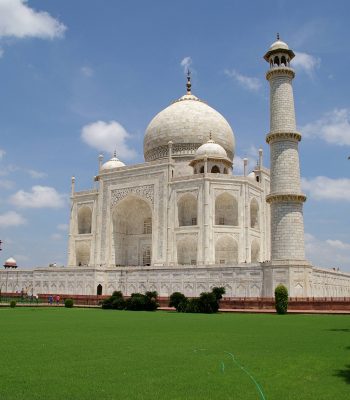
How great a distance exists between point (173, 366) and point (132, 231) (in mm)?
26687

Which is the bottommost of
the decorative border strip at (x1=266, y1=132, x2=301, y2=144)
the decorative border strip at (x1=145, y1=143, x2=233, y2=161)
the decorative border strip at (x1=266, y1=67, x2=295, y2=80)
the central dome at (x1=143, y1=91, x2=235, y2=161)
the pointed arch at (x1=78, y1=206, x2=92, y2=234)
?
the pointed arch at (x1=78, y1=206, x2=92, y2=234)

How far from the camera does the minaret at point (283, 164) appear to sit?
19250 mm

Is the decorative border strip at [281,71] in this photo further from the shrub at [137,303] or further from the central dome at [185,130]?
the central dome at [185,130]

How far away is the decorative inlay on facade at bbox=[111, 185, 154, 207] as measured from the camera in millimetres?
29219

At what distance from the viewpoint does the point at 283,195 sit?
63.4ft

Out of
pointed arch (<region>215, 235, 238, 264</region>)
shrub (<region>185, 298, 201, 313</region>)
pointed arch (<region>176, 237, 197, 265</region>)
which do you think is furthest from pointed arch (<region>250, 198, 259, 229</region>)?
shrub (<region>185, 298, 201, 313</region>)

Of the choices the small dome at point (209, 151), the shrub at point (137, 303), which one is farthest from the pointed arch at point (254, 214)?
the shrub at point (137, 303)

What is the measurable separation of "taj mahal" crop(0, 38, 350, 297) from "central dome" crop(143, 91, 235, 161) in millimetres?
68

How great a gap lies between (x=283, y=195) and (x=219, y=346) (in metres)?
12.9

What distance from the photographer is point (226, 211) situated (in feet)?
95.0

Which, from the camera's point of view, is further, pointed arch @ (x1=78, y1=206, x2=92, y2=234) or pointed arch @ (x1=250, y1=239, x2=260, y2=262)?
pointed arch @ (x1=78, y1=206, x2=92, y2=234)

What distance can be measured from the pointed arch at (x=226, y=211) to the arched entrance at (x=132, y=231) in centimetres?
465

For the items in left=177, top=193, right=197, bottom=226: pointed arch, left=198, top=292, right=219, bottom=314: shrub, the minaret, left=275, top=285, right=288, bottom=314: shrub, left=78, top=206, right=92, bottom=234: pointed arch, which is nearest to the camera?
left=275, top=285, right=288, bottom=314: shrub

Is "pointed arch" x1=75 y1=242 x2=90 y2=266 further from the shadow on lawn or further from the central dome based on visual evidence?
the shadow on lawn
